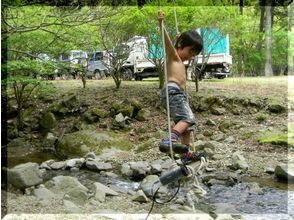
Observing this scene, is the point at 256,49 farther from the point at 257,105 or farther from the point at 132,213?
the point at 132,213

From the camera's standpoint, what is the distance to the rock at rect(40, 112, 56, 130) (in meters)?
11.5

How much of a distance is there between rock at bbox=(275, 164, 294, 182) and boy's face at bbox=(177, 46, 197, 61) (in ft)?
14.5

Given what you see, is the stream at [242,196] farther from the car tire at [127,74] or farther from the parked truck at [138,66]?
the car tire at [127,74]

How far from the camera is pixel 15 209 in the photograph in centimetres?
501

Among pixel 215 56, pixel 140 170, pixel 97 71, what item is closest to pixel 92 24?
pixel 140 170

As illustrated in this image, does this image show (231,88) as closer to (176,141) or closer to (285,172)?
(285,172)

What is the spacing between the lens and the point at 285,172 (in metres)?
7.37

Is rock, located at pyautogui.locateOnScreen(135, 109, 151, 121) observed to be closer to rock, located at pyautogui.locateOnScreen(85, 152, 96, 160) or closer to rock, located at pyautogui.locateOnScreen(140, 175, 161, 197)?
rock, located at pyautogui.locateOnScreen(85, 152, 96, 160)

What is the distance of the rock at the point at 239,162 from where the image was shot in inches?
318

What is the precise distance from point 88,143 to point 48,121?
7.33 ft

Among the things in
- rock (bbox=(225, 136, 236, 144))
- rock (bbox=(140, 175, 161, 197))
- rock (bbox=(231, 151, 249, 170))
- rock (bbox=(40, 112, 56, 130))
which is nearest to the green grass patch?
rock (bbox=(225, 136, 236, 144))

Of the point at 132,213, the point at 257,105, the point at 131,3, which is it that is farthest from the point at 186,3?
the point at 132,213

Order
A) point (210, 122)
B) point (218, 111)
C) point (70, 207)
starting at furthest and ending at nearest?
point (218, 111)
point (210, 122)
point (70, 207)

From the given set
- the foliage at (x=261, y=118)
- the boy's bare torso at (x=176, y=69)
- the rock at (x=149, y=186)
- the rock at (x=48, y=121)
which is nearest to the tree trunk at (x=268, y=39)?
the foliage at (x=261, y=118)
